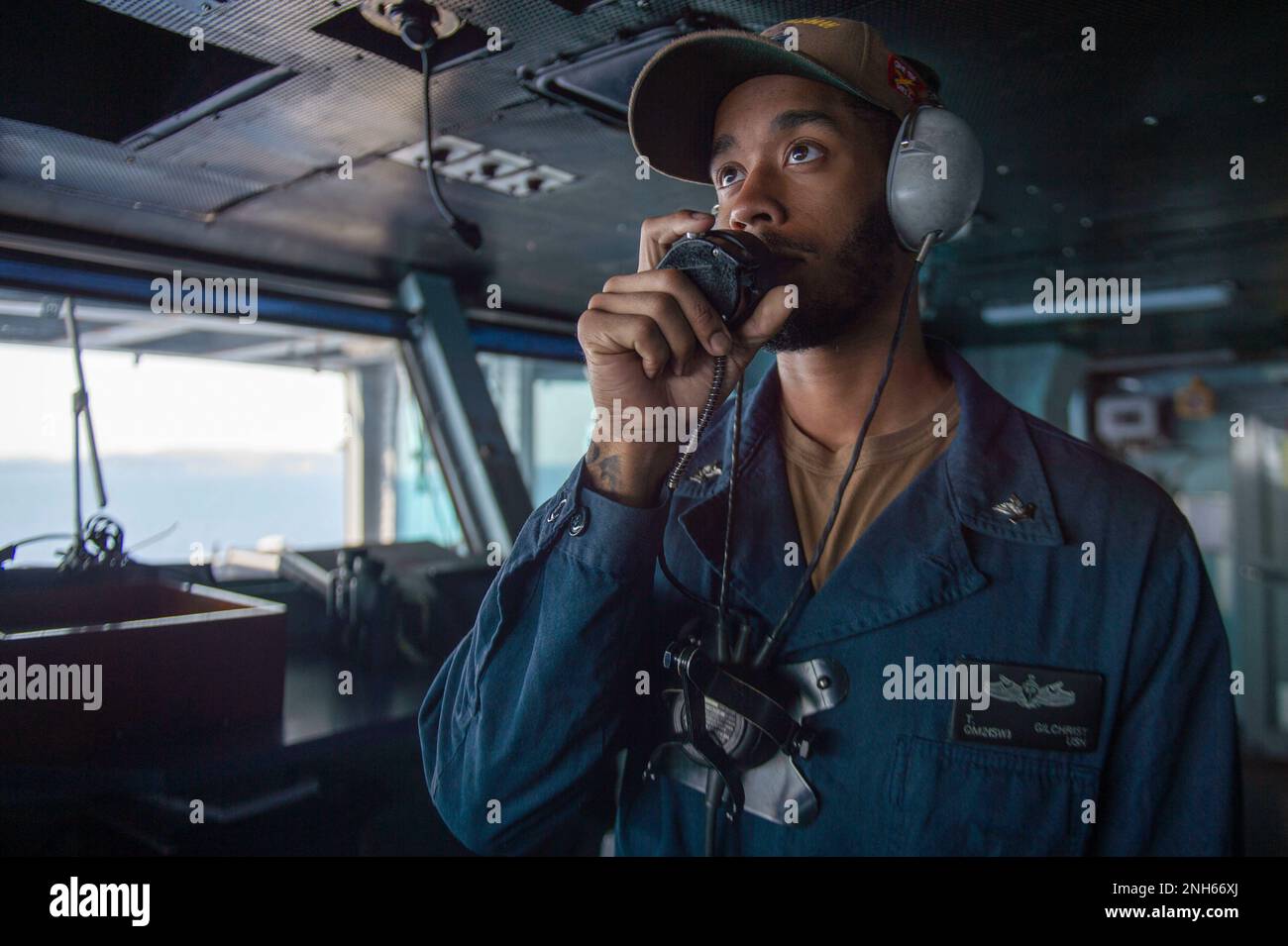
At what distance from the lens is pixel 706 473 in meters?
1.29

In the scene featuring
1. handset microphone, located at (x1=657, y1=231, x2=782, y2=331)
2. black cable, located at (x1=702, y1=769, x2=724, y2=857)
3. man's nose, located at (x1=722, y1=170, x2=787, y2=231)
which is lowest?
black cable, located at (x1=702, y1=769, x2=724, y2=857)

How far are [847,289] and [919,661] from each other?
519 mm

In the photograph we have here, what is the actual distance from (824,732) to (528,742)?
377 mm

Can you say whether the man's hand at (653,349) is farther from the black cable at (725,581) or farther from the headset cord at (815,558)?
the headset cord at (815,558)

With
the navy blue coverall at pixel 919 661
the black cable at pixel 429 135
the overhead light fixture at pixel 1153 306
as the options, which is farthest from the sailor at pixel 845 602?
the overhead light fixture at pixel 1153 306

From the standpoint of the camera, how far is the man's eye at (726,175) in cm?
128

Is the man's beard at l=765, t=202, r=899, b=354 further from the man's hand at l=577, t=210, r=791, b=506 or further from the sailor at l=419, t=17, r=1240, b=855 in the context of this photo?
the man's hand at l=577, t=210, r=791, b=506

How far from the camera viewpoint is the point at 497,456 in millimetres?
3617

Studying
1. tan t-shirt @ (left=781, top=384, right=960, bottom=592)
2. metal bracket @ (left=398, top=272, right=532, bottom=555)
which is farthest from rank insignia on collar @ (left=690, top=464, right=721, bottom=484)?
metal bracket @ (left=398, top=272, right=532, bottom=555)

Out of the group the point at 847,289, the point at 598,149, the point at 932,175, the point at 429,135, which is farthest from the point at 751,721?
the point at 598,149

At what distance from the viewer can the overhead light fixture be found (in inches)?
153

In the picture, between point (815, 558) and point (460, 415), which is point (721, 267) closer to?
point (815, 558)

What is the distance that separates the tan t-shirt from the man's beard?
0.17 m

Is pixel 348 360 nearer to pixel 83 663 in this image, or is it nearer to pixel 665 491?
pixel 83 663
